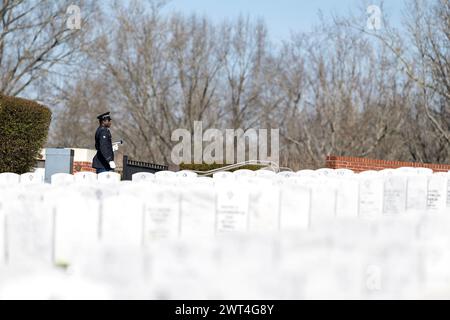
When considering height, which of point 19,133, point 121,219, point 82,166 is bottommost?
point 121,219

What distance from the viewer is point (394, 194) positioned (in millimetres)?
7375

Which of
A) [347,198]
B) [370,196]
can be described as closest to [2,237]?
[347,198]

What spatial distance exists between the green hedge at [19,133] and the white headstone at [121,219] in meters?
7.92

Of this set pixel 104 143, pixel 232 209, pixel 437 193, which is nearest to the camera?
pixel 232 209

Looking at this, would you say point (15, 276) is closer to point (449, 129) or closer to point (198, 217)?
point (198, 217)

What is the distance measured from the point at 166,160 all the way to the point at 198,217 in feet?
76.6

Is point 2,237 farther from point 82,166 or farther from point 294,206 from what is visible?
point 82,166

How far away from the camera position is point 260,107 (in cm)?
2927

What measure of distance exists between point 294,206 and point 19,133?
7.99 metres

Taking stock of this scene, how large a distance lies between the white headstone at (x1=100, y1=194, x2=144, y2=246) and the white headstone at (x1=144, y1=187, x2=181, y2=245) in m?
0.06

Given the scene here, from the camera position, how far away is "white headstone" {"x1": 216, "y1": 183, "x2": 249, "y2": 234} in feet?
16.9

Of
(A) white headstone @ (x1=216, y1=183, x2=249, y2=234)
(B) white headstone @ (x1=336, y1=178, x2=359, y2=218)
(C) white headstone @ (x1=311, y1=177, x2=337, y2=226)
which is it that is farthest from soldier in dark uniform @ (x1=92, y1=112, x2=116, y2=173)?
(A) white headstone @ (x1=216, y1=183, x2=249, y2=234)

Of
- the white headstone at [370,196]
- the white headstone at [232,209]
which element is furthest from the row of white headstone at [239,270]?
the white headstone at [370,196]

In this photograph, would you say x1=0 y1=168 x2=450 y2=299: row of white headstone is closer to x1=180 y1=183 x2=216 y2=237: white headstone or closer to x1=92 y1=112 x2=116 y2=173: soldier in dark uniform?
x1=180 y1=183 x2=216 y2=237: white headstone
